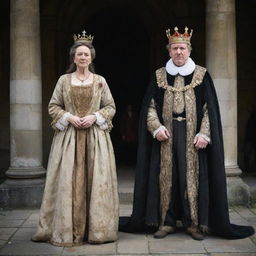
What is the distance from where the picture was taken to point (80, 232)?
5.40 meters

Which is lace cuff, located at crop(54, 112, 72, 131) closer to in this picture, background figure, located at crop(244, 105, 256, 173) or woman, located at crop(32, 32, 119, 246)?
woman, located at crop(32, 32, 119, 246)

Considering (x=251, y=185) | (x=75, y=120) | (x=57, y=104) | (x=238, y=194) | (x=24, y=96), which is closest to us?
(x=75, y=120)

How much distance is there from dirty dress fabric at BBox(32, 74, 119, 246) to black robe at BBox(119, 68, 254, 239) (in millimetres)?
427

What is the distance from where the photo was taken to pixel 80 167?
5.39 metres

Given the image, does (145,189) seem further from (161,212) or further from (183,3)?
(183,3)

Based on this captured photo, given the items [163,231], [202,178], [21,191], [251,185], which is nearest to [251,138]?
[251,185]

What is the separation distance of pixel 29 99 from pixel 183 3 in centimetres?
401

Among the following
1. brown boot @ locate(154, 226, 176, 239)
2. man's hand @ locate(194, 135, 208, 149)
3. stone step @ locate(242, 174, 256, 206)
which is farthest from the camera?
stone step @ locate(242, 174, 256, 206)

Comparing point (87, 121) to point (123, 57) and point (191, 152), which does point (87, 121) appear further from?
point (123, 57)

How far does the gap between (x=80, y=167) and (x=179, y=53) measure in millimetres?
1557

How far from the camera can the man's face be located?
18.5 ft

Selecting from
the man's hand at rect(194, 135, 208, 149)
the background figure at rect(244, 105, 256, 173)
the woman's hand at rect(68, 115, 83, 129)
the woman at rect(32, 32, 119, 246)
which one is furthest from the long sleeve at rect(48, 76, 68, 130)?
the background figure at rect(244, 105, 256, 173)

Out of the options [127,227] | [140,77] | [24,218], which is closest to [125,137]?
[140,77]

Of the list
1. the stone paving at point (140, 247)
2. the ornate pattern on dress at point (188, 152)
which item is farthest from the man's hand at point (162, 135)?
the stone paving at point (140, 247)
